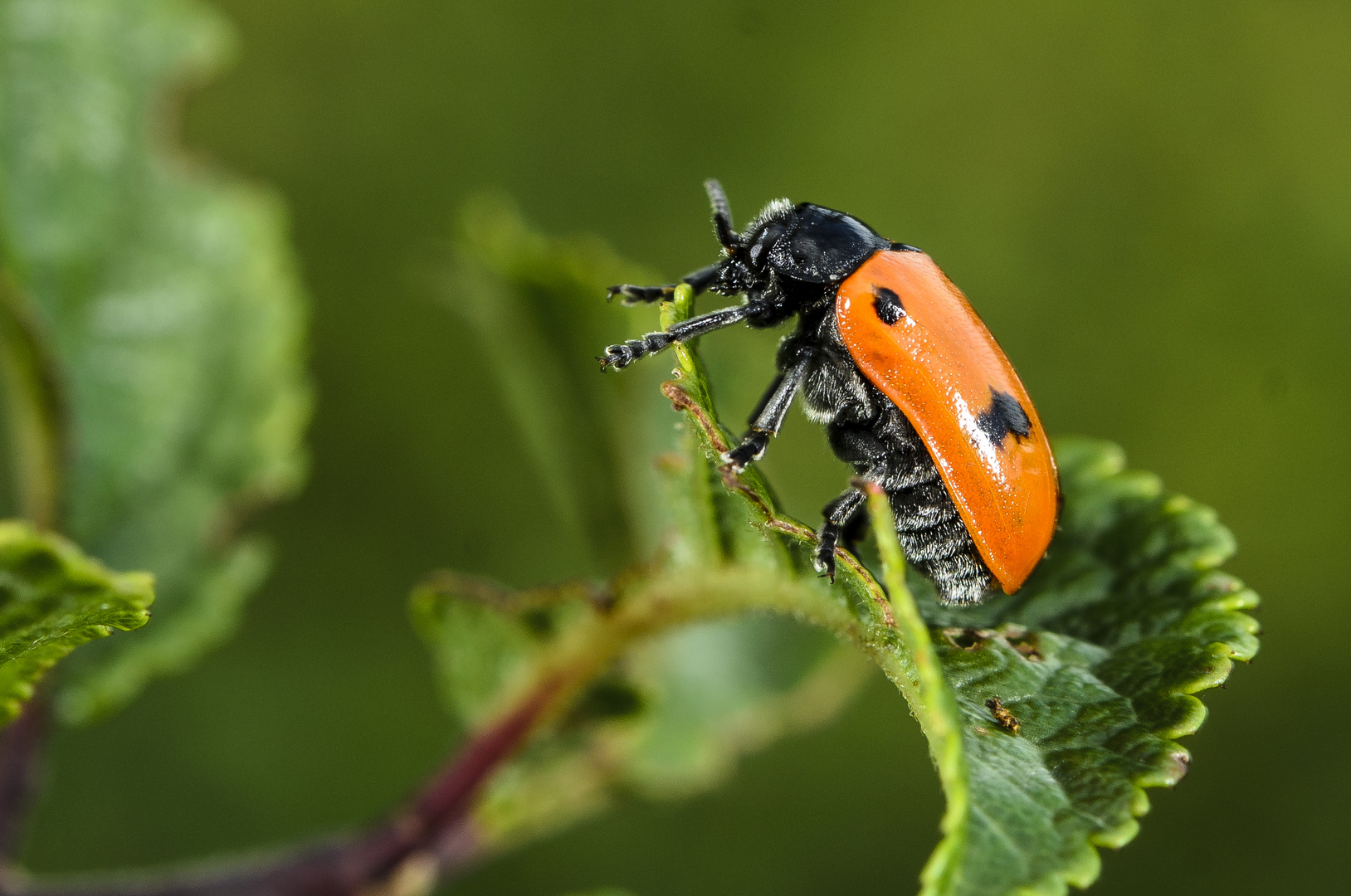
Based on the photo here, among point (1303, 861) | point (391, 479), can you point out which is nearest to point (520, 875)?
point (391, 479)

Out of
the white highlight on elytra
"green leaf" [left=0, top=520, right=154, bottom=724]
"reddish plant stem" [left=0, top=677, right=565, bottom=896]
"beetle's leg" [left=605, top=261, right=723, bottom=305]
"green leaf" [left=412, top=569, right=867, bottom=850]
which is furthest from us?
"beetle's leg" [left=605, top=261, right=723, bottom=305]

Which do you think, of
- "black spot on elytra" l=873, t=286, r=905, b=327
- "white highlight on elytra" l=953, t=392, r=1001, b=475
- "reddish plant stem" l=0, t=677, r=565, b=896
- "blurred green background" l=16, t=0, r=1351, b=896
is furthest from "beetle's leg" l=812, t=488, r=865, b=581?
"blurred green background" l=16, t=0, r=1351, b=896

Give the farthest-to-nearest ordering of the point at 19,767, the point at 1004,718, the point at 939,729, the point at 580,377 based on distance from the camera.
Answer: the point at 580,377 → the point at 19,767 → the point at 1004,718 → the point at 939,729

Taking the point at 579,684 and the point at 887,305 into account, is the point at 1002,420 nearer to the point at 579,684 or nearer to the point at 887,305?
the point at 887,305

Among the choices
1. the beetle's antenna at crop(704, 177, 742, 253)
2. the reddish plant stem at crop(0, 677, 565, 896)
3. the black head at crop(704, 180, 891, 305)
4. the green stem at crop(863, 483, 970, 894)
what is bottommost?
the green stem at crop(863, 483, 970, 894)

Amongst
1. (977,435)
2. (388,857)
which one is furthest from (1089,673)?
(388,857)

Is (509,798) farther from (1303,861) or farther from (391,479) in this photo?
(1303,861)

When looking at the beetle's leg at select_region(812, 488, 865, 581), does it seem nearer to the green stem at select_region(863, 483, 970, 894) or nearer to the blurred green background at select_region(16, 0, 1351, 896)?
the green stem at select_region(863, 483, 970, 894)
